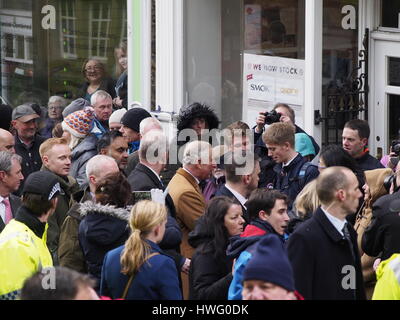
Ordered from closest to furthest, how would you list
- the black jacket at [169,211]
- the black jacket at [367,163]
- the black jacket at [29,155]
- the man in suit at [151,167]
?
the black jacket at [169,211], the man in suit at [151,167], the black jacket at [367,163], the black jacket at [29,155]

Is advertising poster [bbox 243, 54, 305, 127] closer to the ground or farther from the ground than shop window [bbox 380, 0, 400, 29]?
closer to the ground

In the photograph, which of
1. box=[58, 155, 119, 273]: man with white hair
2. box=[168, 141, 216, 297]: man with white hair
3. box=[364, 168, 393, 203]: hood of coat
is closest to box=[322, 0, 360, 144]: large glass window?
box=[168, 141, 216, 297]: man with white hair

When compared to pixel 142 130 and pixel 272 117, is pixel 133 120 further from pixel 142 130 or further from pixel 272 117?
pixel 272 117

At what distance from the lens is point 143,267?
6109mm

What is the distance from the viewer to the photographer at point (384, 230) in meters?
7.14

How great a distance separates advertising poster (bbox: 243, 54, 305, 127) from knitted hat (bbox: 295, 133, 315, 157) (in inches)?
70.6

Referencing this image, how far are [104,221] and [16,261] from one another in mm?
982

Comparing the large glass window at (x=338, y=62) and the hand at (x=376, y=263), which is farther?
the large glass window at (x=338, y=62)

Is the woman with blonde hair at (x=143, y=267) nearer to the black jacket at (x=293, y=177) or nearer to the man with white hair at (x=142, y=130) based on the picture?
the black jacket at (x=293, y=177)

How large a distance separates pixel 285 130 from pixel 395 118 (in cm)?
281

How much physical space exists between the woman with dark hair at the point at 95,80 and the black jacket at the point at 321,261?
27.4 ft

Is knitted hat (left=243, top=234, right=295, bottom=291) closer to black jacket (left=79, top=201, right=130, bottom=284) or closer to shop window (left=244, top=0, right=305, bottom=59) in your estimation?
black jacket (left=79, top=201, right=130, bottom=284)

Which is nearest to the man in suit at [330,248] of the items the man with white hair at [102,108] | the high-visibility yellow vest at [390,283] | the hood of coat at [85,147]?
the high-visibility yellow vest at [390,283]

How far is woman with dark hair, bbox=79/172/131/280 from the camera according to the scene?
7078mm
